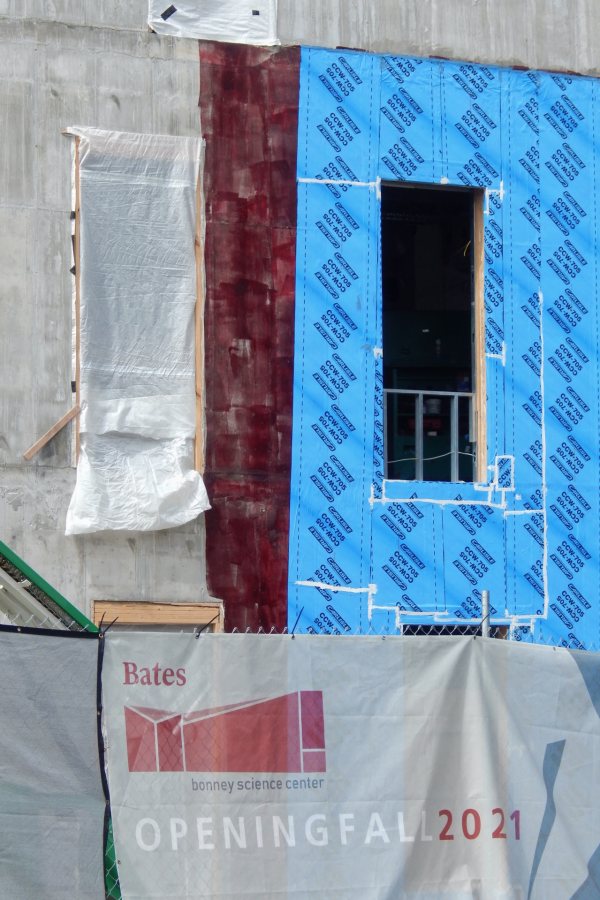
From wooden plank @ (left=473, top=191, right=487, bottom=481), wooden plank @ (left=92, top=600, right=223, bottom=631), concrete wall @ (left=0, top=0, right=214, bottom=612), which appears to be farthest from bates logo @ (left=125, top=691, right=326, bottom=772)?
wooden plank @ (left=473, top=191, right=487, bottom=481)

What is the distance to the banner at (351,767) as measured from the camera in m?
7.84

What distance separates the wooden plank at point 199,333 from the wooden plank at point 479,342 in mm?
3081

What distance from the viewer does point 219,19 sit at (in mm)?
15203

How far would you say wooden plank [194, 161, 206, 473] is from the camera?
1459 cm

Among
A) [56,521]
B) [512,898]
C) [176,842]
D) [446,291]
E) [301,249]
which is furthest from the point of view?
[446,291]

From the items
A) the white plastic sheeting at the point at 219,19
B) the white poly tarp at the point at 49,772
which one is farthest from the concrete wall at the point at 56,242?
the white poly tarp at the point at 49,772

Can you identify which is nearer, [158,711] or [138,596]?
[158,711]

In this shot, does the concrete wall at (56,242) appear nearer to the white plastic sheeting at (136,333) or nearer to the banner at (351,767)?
the white plastic sheeting at (136,333)

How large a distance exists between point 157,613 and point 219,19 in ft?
20.8

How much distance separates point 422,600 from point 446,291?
1048 cm

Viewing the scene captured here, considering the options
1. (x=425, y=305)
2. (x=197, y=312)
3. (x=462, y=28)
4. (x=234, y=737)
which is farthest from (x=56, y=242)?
(x=425, y=305)

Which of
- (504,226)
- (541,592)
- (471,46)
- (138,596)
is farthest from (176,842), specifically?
(471,46)

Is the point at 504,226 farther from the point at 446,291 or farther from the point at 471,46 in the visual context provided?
the point at 446,291

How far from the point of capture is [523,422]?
15.5m
